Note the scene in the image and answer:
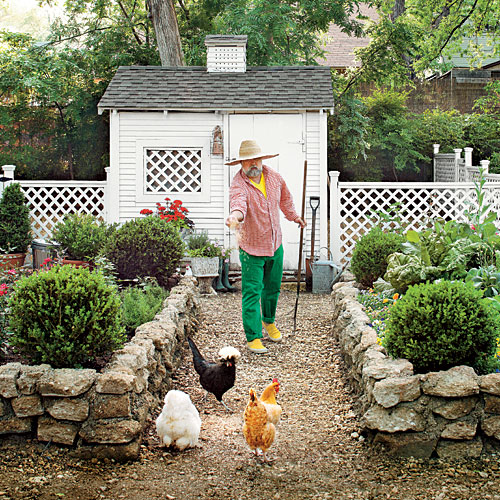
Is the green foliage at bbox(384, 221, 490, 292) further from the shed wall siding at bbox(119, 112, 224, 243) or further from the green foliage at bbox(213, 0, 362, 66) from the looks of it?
the green foliage at bbox(213, 0, 362, 66)

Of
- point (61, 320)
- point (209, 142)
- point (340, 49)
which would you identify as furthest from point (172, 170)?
point (340, 49)

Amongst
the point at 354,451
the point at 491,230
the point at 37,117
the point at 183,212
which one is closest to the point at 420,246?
the point at 491,230

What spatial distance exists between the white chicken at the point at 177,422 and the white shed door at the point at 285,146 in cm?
624

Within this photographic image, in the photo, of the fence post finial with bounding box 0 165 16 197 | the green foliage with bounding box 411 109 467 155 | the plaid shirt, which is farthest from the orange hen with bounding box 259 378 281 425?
the green foliage with bounding box 411 109 467 155

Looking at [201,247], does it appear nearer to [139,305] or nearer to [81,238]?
[81,238]

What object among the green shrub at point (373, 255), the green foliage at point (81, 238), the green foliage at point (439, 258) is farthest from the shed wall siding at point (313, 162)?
the green foliage at point (439, 258)

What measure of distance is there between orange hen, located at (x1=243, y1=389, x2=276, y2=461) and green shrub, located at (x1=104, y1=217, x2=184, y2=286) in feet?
11.0

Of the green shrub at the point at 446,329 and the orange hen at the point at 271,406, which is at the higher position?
the green shrub at the point at 446,329

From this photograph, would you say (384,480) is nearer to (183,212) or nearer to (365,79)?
(183,212)

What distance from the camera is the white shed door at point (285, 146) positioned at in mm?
10102

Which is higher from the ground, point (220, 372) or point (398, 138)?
point (398, 138)

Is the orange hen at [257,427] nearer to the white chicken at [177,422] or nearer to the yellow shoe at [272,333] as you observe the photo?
the white chicken at [177,422]

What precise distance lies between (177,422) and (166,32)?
41.3ft

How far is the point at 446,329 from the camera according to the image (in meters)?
4.07
